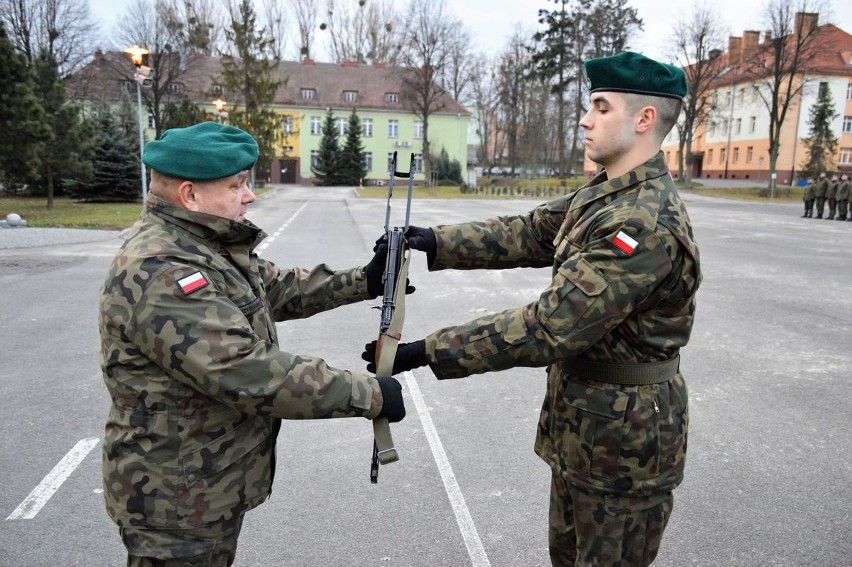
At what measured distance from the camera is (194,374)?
1813mm

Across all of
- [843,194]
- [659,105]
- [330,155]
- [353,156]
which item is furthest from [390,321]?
[330,155]

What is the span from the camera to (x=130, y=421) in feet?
6.34

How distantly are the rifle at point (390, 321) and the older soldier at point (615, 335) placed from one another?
0.06 m

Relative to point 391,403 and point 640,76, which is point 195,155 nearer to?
point 391,403

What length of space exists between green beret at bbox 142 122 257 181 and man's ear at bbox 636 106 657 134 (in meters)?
1.33

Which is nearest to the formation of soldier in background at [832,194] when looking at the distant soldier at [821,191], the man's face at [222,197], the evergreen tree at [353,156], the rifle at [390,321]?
the distant soldier at [821,191]

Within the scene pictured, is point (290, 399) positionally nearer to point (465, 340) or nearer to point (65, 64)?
Answer: point (465, 340)

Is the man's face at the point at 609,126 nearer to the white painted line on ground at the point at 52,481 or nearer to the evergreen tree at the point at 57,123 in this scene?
the white painted line on ground at the point at 52,481

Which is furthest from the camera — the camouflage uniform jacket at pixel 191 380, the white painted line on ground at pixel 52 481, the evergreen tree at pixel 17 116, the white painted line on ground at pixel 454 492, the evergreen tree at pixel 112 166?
the evergreen tree at pixel 112 166

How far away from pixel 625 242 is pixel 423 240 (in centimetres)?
100

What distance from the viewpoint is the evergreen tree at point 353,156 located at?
60.2 m

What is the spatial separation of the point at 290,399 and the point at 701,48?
Answer: 55.5 meters

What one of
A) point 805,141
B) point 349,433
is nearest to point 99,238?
point 349,433

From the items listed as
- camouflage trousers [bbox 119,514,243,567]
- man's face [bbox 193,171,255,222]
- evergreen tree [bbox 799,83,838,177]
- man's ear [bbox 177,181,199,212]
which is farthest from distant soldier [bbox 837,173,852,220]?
camouflage trousers [bbox 119,514,243,567]
